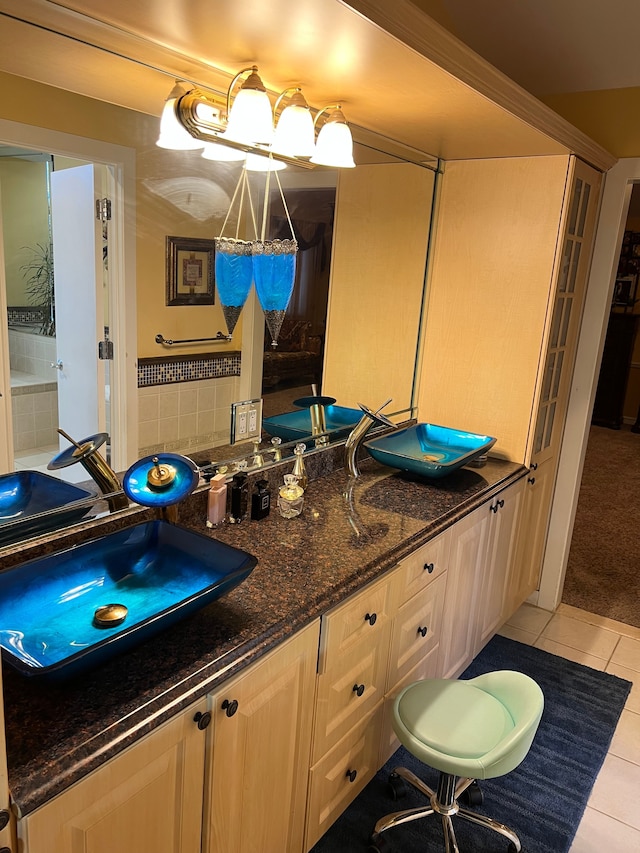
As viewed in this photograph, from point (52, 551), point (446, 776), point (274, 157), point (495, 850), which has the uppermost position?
point (274, 157)

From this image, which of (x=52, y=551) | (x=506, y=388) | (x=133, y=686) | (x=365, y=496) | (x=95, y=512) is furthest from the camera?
(x=506, y=388)

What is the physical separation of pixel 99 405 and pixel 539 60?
2.47 m

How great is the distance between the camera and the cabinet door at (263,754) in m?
1.37

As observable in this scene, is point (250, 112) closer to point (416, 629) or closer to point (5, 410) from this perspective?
point (5, 410)

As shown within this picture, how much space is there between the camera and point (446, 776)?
1.96 meters

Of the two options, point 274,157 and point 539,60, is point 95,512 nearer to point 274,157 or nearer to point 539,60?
point 274,157

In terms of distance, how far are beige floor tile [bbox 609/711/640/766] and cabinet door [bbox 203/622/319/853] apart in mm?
1405

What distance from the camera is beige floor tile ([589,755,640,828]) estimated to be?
7.25 ft

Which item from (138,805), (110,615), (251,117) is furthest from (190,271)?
(138,805)

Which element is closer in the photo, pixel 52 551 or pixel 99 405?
pixel 52 551

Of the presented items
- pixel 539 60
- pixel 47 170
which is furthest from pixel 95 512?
pixel 539 60

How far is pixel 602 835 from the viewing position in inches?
83.5

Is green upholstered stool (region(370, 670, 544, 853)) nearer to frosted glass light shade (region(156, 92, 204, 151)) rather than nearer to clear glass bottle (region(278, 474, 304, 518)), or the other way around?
clear glass bottle (region(278, 474, 304, 518))

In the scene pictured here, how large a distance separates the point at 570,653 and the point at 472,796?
46.7 inches
